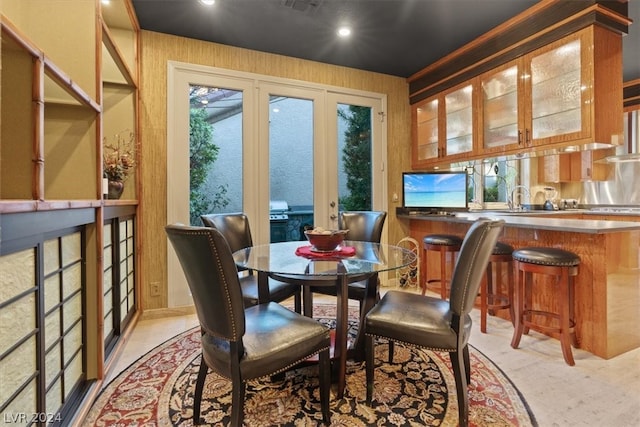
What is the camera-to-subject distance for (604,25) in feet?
8.42

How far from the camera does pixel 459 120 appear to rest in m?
3.78

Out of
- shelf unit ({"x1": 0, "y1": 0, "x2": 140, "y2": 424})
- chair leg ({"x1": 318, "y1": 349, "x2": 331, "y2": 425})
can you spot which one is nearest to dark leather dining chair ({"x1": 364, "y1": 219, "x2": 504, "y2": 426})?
chair leg ({"x1": 318, "y1": 349, "x2": 331, "y2": 425})

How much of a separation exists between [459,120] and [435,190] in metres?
0.88

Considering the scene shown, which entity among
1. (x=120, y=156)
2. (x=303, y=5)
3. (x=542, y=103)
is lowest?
(x=120, y=156)

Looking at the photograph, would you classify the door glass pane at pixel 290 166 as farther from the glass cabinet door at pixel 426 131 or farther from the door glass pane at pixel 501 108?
the door glass pane at pixel 501 108


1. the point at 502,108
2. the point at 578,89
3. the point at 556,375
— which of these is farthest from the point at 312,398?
the point at 502,108

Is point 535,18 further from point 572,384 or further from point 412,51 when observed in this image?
point 572,384

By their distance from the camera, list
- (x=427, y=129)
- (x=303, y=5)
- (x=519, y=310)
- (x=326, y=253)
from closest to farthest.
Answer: (x=326, y=253) < (x=519, y=310) < (x=303, y=5) < (x=427, y=129)

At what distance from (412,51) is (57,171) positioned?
343 centimetres

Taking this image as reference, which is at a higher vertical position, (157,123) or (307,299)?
(157,123)

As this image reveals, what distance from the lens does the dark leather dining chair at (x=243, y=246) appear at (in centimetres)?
227

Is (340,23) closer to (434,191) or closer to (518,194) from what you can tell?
(434,191)

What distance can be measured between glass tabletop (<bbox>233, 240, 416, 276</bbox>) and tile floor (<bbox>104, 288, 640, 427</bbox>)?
1004mm

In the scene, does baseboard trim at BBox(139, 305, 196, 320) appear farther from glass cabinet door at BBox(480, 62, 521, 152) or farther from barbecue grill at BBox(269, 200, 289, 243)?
glass cabinet door at BBox(480, 62, 521, 152)
